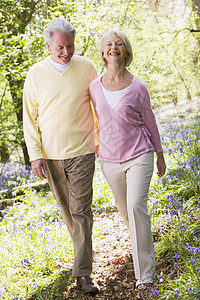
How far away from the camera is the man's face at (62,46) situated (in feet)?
10.3

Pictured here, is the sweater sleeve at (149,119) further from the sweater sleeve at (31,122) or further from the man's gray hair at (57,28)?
the sweater sleeve at (31,122)

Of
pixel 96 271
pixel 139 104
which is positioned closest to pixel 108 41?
pixel 139 104

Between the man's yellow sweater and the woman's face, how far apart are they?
0.37 meters

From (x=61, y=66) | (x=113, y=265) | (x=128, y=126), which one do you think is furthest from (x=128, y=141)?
(x=113, y=265)

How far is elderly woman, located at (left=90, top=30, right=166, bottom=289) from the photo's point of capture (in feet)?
9.55

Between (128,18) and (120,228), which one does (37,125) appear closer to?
(120,228)

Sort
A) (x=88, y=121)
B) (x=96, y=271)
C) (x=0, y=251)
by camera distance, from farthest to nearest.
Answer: (x=0, y=251) → (x=96, y=271) → (x=88, y=121)

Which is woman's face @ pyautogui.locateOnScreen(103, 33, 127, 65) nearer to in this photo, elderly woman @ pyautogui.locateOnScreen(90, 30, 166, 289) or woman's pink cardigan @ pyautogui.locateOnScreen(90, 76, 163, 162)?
elderly woman @ pyautogui.locateOnScreen(90, 30, 166, 289)

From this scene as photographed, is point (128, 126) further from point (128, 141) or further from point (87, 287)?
point (87, 287)

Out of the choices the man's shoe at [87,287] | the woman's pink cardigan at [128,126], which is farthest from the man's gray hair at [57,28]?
the man's shoe at [87,287]

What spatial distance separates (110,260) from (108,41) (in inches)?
89.7

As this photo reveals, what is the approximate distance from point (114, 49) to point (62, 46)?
46 centimetres

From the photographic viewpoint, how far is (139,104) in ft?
9.94

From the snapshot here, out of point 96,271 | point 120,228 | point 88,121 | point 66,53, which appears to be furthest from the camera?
point 120,228
